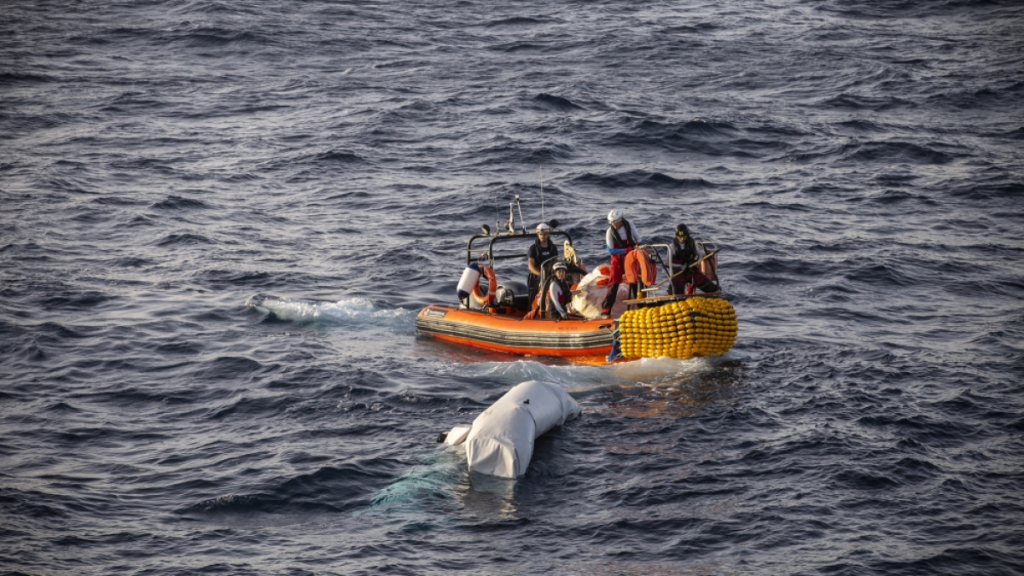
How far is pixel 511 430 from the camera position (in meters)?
13.6

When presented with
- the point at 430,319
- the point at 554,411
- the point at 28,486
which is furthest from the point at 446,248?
the point at 28,486

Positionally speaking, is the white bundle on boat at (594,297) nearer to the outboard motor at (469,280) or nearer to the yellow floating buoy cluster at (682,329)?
the yellow floating buoy cluster at (682,329)

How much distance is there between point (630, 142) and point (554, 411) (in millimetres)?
16400

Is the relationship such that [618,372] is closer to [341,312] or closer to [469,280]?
[469,280]

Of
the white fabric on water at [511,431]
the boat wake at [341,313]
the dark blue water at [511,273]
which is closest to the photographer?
the dark blue water at [511,273]

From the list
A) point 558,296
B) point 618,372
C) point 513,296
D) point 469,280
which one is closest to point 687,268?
point 618,372

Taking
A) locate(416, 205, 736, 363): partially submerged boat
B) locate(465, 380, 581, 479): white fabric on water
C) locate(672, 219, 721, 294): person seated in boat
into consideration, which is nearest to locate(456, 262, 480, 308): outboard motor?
locate(416, 205, 736, 363): partially submerged boat

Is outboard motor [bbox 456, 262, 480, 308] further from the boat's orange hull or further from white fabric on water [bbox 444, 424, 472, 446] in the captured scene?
white fabric on water [bbox 444, 424, 472, 446]

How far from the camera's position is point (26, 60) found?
39125 mm

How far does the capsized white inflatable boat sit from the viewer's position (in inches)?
528

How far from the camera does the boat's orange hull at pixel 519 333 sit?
17547 mm

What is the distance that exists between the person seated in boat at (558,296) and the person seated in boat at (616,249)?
70 cm

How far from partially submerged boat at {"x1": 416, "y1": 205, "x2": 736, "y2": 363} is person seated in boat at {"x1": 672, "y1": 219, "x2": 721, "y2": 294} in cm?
18

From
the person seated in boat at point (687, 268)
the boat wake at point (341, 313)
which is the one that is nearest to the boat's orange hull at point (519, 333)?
the boat wake at point (341, 313)
